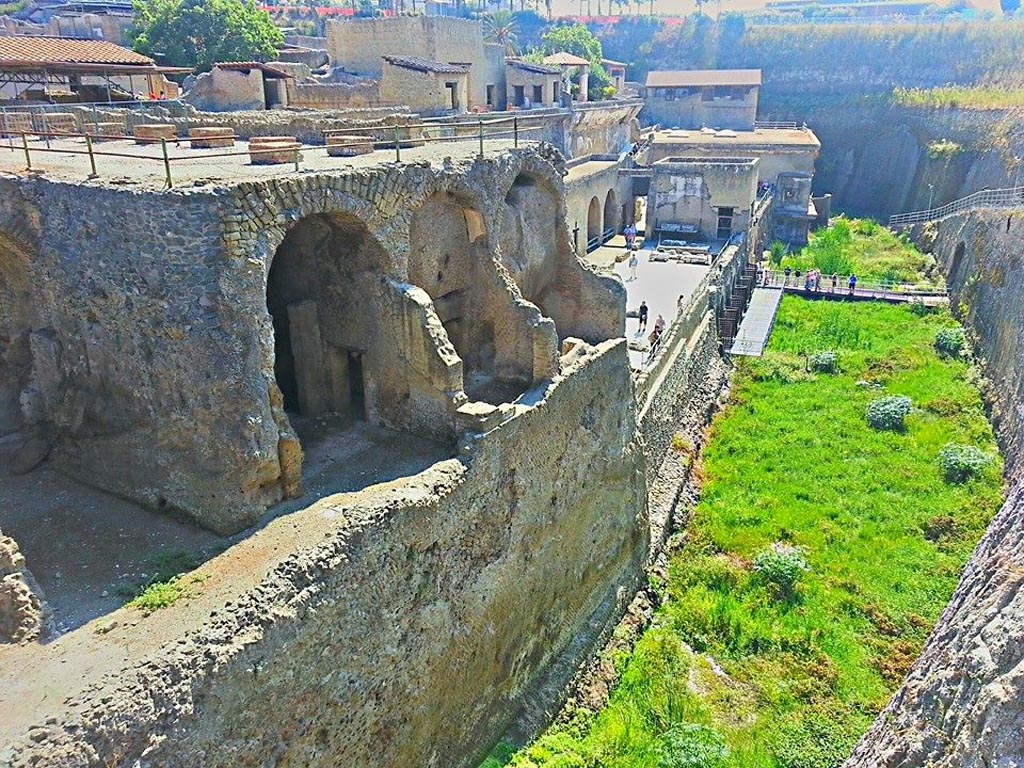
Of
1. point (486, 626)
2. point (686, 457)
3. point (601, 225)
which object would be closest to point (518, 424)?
point (486, 626)

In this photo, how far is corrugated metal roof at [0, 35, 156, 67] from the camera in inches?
870

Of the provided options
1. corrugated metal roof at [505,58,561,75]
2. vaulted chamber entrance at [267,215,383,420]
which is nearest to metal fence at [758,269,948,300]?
corrugated metal roof at [505,58,561,75]

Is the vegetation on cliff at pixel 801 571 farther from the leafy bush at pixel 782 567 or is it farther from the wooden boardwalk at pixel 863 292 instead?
the wooden boardwalk at pixel 863 292

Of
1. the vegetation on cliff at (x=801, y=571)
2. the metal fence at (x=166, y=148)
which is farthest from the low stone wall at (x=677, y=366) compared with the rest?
the metal fence at (x=166, y=148)

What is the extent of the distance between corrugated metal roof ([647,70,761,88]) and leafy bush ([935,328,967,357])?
31.0 metres

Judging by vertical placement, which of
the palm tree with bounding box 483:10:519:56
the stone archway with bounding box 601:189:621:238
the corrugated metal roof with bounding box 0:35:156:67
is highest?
the palm tree with bounding box 483:10:519:56

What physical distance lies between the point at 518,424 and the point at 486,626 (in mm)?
3178

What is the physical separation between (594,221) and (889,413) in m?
16.4

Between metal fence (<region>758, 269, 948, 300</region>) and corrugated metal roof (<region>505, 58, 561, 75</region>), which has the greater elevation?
corrugated metal roof (<region>505, 58, 561, 75</region>)

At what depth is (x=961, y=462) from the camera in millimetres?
20188

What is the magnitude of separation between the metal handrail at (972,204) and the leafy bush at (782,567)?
860 inches

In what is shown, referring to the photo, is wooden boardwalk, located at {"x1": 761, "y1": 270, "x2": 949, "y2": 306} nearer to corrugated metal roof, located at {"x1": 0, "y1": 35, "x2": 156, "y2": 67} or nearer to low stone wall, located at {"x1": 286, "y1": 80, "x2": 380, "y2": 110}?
low stone wall, located at {"x1": 286, "y1": 80, "x2": 380, "y2": 110}

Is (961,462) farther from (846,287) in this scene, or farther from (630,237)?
(630,237)

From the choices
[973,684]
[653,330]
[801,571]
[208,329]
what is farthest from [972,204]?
[208,329]
